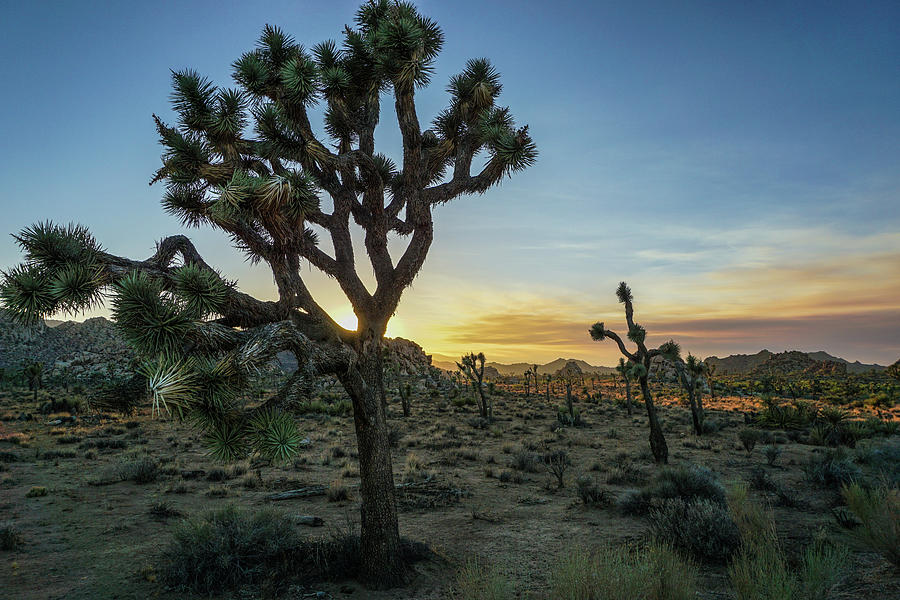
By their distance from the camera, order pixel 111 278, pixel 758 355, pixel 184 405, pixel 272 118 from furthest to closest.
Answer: pixel 758 355 < pixel 272 118 < pixel 111 278 < pixel 184 405

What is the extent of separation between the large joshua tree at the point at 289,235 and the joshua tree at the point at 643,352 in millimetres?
11004

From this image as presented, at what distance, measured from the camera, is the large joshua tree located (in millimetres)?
4387

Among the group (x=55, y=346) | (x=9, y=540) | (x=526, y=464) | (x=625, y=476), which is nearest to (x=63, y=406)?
(x=9, y=540)

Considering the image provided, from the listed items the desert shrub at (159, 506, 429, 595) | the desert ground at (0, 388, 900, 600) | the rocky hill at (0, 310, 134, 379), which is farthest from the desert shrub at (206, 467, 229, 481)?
the rocky hill at (0, 310, 134, 379)

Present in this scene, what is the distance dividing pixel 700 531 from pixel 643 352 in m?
9.92

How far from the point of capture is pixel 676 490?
32.3ft

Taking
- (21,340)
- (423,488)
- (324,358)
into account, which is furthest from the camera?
(21,340)

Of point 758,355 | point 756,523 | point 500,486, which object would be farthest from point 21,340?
point 758,355

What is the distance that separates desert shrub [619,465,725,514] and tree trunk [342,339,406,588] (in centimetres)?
596

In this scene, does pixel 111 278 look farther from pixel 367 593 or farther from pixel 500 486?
pixel 500 486

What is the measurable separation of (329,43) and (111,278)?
585 cm

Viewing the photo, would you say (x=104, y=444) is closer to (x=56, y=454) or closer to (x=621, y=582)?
(x=56, y=454)

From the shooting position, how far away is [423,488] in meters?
13.0

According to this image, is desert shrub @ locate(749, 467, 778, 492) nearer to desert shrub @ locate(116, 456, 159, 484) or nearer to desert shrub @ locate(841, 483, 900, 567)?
desert shrub @ locate(841, 483, 900, 567)
